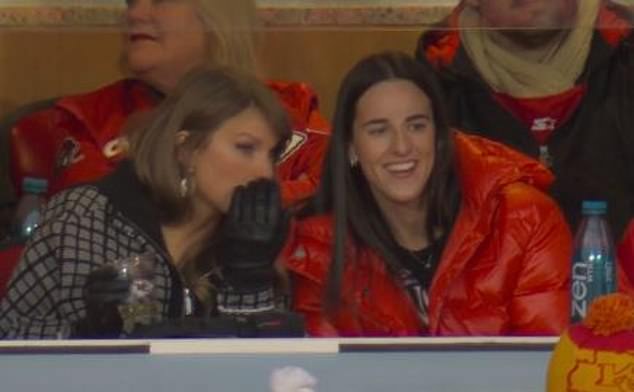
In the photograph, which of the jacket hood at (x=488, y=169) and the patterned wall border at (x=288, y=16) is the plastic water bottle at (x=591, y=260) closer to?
the jacket hood at (x=488, y=169)

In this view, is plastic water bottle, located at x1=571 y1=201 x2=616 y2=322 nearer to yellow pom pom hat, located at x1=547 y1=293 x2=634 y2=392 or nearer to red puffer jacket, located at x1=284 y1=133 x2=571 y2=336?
red puffer jacket, located at x1=284 y1=133 x2=571 y2=336

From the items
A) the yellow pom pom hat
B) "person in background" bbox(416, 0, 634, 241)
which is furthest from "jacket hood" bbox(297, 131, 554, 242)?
the yellow pom pom hat

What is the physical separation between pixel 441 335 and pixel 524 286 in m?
0.18

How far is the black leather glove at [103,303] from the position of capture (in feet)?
10.2

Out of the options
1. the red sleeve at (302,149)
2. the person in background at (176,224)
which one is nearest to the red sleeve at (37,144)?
the person in background at (176,224)

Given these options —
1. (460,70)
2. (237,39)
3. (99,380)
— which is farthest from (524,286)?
(99,380)

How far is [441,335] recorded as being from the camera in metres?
3.19

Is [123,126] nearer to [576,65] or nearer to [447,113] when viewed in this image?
[447,113]

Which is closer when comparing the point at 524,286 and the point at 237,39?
the point at 524,286

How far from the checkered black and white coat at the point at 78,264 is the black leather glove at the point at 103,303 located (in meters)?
0.03

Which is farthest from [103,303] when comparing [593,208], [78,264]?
A: [593,208]

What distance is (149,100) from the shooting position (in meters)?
3.50

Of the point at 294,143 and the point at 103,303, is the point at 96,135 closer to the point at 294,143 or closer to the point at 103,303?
the point at 294,143

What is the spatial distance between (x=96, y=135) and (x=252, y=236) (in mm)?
437
